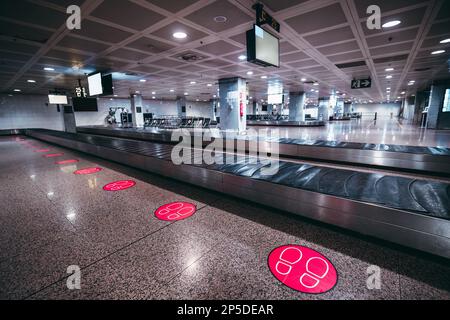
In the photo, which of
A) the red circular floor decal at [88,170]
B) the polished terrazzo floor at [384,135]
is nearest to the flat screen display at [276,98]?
the polished terrazzo floor at [384,135]

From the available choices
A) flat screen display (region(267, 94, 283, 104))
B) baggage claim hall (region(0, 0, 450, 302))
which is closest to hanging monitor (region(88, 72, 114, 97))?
baggage claim hall (region(0, 0, 450, 302))

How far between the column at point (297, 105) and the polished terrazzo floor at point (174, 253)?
2002 cm

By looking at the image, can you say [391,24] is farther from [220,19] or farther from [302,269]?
[302,269]

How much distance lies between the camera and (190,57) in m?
7.84

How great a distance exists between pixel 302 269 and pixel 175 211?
214cm

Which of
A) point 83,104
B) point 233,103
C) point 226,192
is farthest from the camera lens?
point 83,104

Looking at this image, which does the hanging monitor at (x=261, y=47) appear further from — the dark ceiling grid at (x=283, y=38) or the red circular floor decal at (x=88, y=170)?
the red circular floor decal at (x=88, y=170)

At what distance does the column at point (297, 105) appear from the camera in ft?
68.5

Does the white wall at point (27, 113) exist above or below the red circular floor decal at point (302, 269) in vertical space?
above

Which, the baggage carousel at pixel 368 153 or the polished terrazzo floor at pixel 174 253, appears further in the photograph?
the baggage carousel at pixel 368 153

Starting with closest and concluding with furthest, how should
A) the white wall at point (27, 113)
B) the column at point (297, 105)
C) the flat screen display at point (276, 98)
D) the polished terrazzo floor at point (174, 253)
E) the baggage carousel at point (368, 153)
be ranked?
the polished terrazzo floor at point (174, 253) < the baggage carousel at point (368, 153) < the flat screen display at point (276, 98) < the white wall at point (27, 113) < the column at point (297, 105)

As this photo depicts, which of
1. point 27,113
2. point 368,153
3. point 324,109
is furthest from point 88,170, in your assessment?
point 324,109
